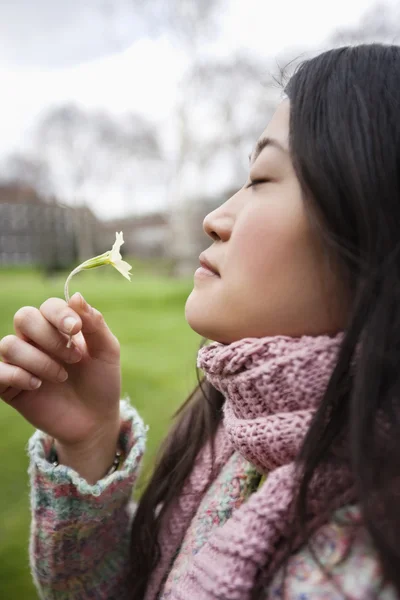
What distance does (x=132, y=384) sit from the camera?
11.9 ft

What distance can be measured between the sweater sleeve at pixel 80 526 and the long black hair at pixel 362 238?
0.49 m

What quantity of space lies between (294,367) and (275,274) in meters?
0.16

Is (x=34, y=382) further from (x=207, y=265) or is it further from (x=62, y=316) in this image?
(x=207, y=265)

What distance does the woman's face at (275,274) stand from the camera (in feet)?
2.76

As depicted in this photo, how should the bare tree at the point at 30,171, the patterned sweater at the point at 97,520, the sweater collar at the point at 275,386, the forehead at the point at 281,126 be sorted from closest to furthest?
the sweater collar at the point at 275,386 < the forehead at the point at 281,126 < the patterned sweater at the point at 97,520 < the bare tree at the point at 30,171

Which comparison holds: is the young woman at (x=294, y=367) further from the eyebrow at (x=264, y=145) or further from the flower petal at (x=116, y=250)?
the flower petal at (x=116, y=250)

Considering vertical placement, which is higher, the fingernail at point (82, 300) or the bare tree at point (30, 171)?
the fingernail at point (82, 300)

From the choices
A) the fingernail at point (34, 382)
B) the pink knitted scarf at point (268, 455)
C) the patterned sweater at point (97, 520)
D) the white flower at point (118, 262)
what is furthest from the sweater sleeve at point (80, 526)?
the white flower at point (118, 262)

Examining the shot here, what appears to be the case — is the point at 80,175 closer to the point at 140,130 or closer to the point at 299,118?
the point at 140,130

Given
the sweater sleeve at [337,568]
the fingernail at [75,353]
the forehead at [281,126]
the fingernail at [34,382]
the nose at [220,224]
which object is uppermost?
the forehead at [281,126]

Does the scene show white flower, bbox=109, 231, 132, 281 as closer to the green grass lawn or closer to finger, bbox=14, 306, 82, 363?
finger, bbox=14, 306, 82, 363

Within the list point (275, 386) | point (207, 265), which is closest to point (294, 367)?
point (275, 386)

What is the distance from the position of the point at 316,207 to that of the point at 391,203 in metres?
0.12

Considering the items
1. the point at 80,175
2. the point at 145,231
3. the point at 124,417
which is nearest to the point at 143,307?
the point at 124,417
